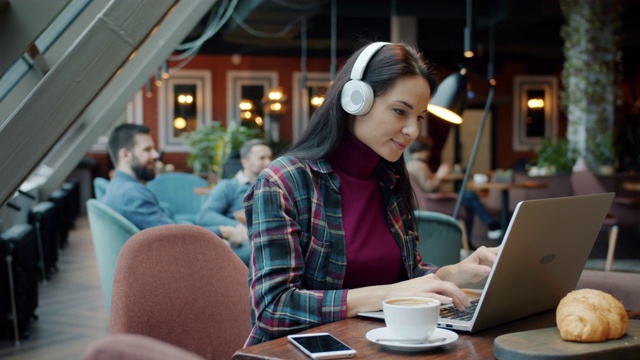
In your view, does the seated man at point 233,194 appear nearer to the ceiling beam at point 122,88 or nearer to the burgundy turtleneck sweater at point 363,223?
the ceiling beam at point 122,88

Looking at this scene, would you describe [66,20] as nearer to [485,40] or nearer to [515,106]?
[485,40]

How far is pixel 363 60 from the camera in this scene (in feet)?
6.57

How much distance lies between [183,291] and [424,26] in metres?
14.1

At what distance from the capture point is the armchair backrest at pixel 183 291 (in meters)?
2.00

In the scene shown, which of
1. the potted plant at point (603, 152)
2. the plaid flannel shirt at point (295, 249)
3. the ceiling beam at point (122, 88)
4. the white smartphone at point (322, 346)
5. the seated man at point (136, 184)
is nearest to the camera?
the white smartphone at point (322, 346)

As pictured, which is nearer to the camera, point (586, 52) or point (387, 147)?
point (387, 147)

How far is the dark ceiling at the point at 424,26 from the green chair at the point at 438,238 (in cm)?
920

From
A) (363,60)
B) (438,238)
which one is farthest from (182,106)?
(363,60)

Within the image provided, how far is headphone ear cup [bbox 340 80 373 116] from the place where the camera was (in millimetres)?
1916

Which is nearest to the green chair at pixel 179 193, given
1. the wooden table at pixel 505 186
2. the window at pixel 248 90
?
the wooden table at pixel 505 186

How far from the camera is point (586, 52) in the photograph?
989 cm

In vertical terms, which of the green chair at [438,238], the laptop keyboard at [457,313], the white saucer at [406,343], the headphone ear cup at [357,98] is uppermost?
the headphone ear cup at [357,98]

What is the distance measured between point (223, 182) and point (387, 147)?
3931 millimetres

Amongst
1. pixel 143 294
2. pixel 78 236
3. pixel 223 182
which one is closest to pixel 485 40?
pixel 78 236
